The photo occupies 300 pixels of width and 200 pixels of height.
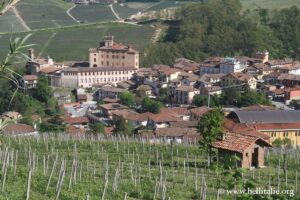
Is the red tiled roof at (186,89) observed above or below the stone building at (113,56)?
below

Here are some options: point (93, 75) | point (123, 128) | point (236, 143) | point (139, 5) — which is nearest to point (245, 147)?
point (236, 143)

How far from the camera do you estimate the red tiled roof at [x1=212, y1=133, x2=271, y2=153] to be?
10555 mm

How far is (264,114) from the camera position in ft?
65.9

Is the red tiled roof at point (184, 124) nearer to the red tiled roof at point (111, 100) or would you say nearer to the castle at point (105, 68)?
the red tiled roof at point (111, 100)

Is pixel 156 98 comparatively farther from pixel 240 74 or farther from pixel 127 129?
pixel 127 129

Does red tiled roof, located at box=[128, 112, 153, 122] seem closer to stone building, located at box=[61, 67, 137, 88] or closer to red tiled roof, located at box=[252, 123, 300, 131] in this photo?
red tiled roof, located at box=[252, 123, 300, 131]

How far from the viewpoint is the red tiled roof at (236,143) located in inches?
416

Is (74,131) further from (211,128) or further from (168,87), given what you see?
(168,87)

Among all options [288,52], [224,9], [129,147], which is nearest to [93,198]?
[129,147]

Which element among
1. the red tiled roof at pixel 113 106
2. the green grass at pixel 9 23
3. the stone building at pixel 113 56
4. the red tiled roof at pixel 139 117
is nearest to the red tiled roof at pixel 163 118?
the red tiled roof at pixel 139 117

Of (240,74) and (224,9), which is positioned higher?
(224,9)

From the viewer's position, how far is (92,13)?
55.2m

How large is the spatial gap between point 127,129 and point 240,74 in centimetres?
1222

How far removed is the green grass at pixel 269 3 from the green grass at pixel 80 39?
12236 mm
